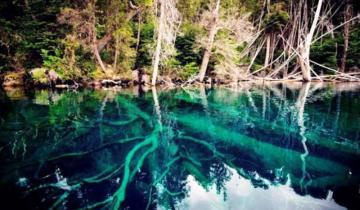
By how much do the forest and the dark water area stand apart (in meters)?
10.6

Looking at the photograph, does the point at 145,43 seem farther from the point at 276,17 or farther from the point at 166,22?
the point at 276,17

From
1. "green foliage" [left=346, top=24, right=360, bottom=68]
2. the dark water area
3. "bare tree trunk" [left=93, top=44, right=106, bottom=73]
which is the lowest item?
the dark water area

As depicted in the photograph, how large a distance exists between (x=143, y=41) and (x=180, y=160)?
62.4 feet

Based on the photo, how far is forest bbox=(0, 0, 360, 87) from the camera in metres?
21.6

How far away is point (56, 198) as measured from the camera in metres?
4.84

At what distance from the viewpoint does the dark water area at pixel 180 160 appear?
4879 mm

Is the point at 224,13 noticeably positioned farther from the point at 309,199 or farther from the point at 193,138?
the point at 309,199

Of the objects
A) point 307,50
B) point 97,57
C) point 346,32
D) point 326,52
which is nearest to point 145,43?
point 97,57

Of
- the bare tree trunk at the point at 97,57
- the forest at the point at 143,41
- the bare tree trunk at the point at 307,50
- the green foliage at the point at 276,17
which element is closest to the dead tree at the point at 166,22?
the forest at the point at 143,41

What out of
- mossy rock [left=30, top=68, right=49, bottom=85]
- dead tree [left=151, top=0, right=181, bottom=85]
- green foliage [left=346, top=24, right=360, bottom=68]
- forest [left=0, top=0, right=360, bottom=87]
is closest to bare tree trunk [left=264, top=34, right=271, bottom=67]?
forest [left=0, top=0, right=360, bottom=87]

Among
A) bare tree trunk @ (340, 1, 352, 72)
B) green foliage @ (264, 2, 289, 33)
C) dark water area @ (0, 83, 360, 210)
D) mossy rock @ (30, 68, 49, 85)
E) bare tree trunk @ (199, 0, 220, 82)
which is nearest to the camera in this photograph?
dark water area @ (0, 83, 360, 210)

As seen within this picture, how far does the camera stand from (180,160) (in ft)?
22.2

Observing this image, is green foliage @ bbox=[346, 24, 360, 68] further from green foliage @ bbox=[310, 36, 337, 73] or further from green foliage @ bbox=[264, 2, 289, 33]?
green foliage @ bbox=[264, 2, 289, 33]

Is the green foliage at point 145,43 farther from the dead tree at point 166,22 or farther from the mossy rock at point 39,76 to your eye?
the mossy rock at point 39,76
